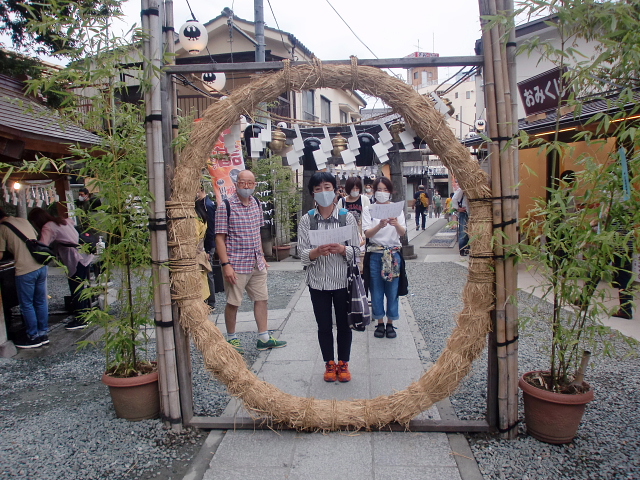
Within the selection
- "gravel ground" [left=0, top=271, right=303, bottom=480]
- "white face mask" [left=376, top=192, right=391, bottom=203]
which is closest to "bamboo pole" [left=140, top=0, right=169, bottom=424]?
"gravel ground" [left=0, top=271, right=303, bottom=480]

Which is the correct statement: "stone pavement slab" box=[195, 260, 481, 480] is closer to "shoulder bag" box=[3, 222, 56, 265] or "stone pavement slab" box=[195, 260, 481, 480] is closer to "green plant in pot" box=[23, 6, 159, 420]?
"green plant in pot" box=[23, 6, 159, 420]

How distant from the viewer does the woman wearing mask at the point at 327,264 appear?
3891mm

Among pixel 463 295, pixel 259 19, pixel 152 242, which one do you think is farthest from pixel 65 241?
pixel 259 19

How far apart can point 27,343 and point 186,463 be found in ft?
12.0

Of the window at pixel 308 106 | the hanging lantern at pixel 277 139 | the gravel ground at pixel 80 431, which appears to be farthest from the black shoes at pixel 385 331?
the window at pixel 308 106

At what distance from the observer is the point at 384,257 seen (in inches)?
197

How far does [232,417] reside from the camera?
3.51 metres

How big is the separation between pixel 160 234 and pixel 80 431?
163 cm

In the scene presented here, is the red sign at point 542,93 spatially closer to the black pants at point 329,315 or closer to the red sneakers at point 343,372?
the black pants at point 329,315

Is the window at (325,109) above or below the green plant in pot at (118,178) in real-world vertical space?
above

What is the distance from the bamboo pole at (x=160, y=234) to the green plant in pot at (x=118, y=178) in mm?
106

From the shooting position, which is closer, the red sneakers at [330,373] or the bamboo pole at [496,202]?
the bamboo pole at [496,202]

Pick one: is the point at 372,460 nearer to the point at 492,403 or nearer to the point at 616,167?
the point at 492,403

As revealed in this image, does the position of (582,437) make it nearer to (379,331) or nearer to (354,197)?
(379,331)
